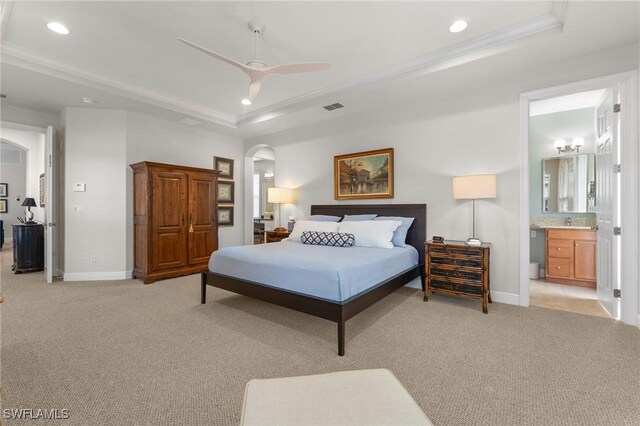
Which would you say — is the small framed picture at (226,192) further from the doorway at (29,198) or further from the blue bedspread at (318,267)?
the blue bedspread at (318,267)

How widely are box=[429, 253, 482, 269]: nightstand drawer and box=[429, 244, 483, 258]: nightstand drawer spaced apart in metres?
0.04

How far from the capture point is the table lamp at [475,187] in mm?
3373

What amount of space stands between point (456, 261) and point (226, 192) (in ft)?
15.8

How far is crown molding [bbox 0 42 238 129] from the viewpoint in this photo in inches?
130

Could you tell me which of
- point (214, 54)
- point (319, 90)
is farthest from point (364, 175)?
point (214, 54)

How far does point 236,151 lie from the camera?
6.56 m

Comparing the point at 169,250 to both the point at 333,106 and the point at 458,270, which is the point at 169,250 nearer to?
the point at 333,106

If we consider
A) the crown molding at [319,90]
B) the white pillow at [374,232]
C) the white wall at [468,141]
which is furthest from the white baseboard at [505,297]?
the crown molding at [319,90]

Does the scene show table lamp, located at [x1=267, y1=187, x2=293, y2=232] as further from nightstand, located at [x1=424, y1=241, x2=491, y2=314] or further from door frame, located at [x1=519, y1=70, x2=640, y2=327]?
door frame, located at [x1=519, y1=70, x2=640, y2=327]

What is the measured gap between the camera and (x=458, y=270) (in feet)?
11.2

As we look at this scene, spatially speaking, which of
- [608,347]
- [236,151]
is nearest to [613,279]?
[608,347]

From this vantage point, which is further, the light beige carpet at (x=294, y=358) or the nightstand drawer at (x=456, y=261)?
the nightstand drawer at (x=456, y=261)

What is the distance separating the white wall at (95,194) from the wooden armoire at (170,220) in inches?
10.8

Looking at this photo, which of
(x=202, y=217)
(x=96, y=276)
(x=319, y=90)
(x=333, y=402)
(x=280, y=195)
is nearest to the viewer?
(x=333, y=402)
